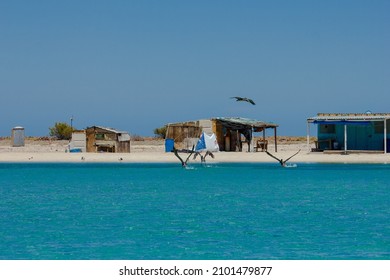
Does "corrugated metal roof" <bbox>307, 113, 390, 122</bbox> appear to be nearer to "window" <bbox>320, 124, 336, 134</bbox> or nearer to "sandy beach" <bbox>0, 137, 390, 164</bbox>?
"window" <bbox>320, 124, 336, 134</bbox>

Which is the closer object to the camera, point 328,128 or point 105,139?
point 328,128

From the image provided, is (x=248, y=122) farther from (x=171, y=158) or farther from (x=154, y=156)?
(x=154, y=156)

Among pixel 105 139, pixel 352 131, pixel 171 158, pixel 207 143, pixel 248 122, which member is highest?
pixel 248 122

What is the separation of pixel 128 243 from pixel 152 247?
31.5 inches

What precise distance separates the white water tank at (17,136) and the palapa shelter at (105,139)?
10.0 meters

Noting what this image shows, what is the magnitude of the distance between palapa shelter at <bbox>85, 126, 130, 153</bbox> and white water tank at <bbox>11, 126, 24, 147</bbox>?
1004cm

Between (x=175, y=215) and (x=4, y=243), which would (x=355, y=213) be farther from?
(x=4, y=243)

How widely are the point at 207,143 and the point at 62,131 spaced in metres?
26.3

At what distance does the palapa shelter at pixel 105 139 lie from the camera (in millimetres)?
54744

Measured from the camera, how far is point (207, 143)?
2082 inches

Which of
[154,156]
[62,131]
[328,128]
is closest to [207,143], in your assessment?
[154,156]

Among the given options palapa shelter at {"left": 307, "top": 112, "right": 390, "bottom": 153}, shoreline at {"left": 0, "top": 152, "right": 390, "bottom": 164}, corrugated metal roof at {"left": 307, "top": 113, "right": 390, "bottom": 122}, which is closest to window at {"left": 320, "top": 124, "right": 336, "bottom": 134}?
palapa shelter at {"left": 307, "top": 112, "right": 390, "bottom": 153}

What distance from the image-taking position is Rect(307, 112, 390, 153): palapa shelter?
4866cm
